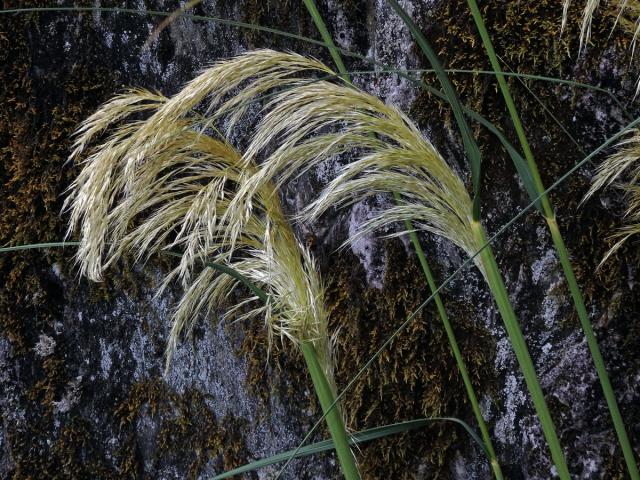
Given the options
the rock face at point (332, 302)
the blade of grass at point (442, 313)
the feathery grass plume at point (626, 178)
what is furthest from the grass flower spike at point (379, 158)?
the rock face at point (332, 302)

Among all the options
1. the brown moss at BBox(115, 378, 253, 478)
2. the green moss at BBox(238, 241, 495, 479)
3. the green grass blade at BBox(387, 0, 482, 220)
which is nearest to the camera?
the green grass blade at BBox(387, 0, 482, 220)

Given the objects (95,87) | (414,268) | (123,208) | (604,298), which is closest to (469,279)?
(414,268)

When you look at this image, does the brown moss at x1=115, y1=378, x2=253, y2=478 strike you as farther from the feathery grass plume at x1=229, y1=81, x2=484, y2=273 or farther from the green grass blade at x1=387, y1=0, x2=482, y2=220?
the green grass blade at x1=387, y1=0, x2=482, y2=220

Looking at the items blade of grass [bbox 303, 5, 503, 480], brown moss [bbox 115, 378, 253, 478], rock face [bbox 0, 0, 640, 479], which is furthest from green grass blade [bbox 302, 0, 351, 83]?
brown moss [bbox 115, 378, 253, 478]

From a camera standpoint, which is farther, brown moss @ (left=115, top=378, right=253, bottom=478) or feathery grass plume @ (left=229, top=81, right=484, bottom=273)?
brown moss @ (left=115, top=378, right=253, bottom=478)

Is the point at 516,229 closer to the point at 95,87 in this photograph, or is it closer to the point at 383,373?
the point at 383,373
